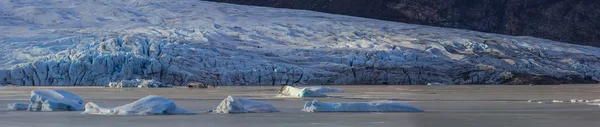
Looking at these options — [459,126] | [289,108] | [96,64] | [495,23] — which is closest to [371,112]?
[289,108]

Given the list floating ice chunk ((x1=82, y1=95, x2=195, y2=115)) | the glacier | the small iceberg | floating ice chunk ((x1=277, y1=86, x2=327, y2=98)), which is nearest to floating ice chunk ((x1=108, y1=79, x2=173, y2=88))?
the glacier

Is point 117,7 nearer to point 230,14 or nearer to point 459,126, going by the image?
point 230,14

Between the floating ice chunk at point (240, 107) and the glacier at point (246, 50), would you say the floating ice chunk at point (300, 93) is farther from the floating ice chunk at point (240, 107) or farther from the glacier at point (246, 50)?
the glacier at point (246, 50)

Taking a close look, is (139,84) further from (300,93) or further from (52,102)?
(52,102)

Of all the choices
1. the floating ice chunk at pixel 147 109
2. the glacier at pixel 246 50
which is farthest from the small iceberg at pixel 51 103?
the glacier at pixel 246 50

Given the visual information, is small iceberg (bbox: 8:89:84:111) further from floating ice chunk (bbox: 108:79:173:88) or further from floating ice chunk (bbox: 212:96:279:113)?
floating ice chunk (bbox: 108:79:173:88)

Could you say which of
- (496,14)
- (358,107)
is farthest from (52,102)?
(496,14)

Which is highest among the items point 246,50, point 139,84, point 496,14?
point 496,14
